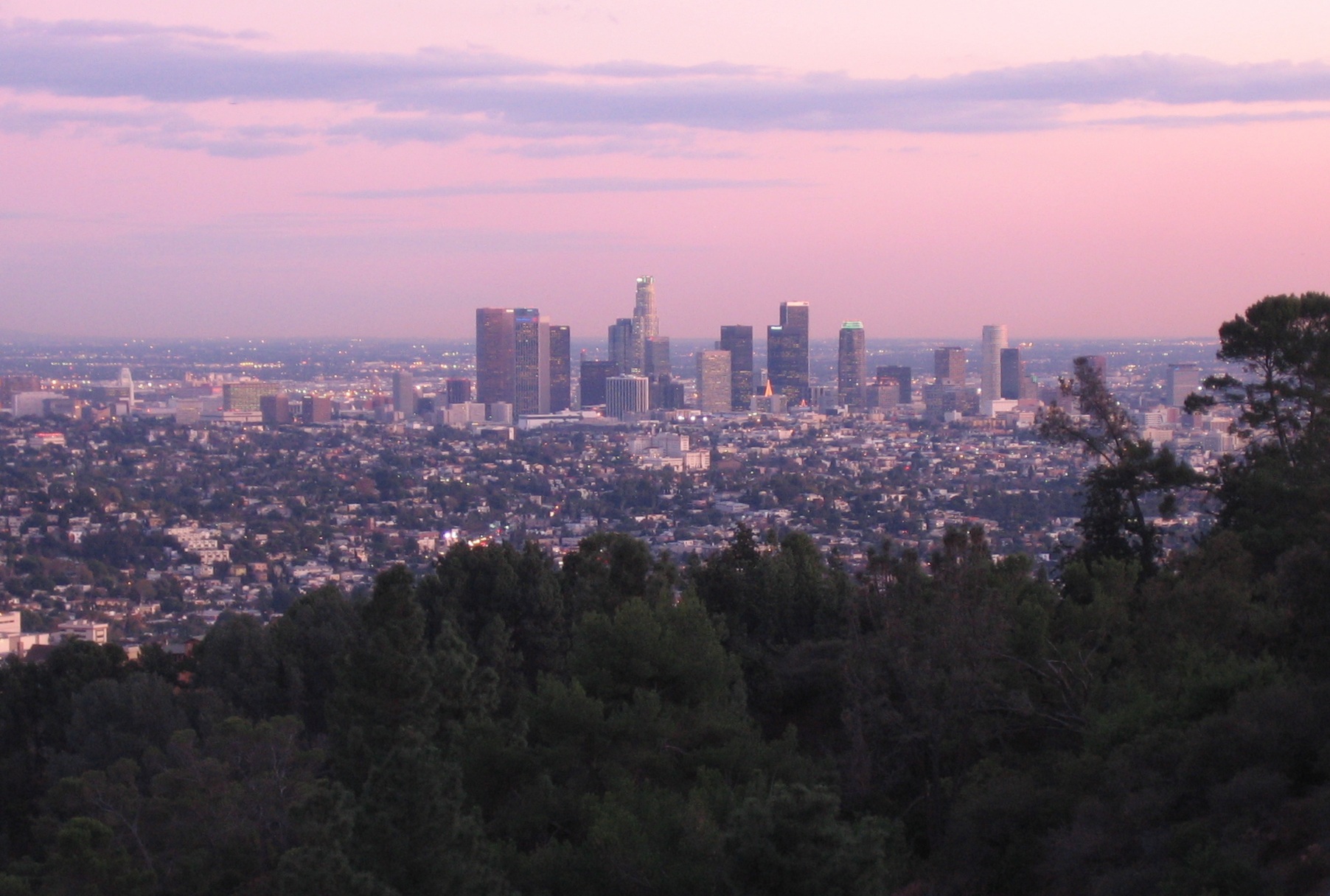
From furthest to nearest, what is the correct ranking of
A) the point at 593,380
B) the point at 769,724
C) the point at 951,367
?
the point at 593,380
the point at 951,367
the point at 769,724

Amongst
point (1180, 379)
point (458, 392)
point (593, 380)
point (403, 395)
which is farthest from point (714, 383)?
point (1180, 379)

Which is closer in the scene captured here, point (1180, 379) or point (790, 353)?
point (1180, 379)

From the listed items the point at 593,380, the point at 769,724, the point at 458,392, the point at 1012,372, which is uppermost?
the point at 1012,372

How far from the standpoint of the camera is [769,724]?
15.6m

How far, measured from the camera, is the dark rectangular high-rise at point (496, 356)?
86438 mm

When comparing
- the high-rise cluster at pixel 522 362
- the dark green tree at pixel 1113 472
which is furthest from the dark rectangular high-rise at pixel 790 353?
the dark green tree at pixel 1113 472

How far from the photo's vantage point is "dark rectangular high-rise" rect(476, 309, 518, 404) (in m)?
86.4

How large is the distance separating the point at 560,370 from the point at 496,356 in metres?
4.10

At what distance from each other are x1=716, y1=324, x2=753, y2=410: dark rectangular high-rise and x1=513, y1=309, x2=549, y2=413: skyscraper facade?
10.9 metres

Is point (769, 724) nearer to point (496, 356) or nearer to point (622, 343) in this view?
point (496, 356)

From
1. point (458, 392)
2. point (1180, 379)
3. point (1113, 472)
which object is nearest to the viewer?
point (1113, 472)

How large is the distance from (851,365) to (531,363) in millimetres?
18668

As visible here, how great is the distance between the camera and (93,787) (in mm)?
Result: 12141

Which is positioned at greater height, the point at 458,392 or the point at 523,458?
the point at 458,392
